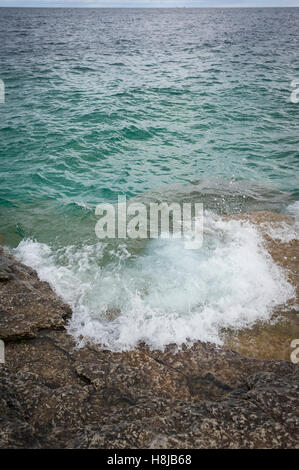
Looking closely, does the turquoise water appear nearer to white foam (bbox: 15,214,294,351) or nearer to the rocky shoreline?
white foam (bbox: 15,214,294,351)

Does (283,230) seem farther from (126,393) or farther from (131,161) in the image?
(131,161)

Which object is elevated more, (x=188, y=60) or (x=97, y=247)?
(x=188, y=60)

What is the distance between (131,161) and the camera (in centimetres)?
1177

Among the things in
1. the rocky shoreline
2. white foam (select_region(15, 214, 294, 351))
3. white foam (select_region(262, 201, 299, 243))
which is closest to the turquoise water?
white foam (select_region(15, 214, 294, 351))

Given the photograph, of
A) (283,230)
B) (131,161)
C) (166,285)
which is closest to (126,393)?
(166,285)

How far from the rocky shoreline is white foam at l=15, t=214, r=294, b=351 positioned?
1.35 feet

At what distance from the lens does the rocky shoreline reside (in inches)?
101

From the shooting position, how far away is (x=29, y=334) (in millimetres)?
4242

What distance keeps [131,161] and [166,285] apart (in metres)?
6.95

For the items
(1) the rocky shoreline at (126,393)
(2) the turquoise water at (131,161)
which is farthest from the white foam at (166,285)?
(1) the rocky shoreline at (126,393)

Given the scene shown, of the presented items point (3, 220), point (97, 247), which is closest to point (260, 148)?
point (97, 247)

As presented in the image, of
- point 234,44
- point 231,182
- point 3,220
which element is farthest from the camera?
point 234,44
